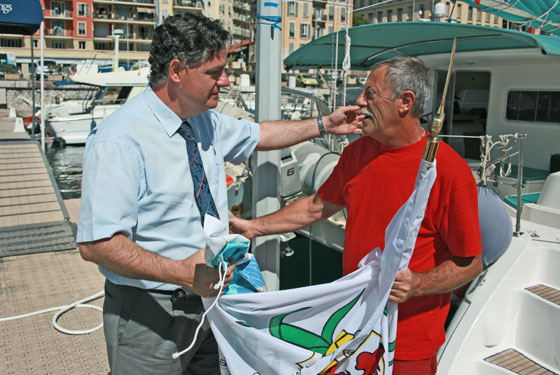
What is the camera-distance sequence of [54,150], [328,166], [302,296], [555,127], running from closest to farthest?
[302,296] → [328,166] → [555,127] → [54,150]

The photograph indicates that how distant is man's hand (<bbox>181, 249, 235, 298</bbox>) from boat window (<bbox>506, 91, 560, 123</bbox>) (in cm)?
646

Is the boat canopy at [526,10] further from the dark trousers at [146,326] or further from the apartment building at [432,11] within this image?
the dark trousers at [146,326]

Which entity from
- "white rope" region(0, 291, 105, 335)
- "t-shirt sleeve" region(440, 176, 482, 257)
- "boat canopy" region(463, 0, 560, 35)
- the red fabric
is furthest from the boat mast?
"boat canopy" region(463, 0, 560, 35)

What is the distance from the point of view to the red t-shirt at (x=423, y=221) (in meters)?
2.01

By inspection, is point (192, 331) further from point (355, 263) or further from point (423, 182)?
point (423, 182)

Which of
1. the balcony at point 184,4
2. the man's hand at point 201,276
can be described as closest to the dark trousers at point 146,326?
the man's hand at point 201,276

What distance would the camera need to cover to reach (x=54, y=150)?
2048 centimetres

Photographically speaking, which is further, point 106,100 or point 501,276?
point 106,100

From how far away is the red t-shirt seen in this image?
2010 mm

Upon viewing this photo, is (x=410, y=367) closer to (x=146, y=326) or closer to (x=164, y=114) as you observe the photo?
(x=146, y=326)

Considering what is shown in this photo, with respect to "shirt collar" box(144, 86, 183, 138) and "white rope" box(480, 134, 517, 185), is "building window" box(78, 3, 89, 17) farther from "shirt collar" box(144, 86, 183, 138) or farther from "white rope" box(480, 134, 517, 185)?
"shirt collar" box(144, 86, 183, 138)

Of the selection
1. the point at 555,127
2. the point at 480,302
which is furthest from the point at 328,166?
the point at 555,127

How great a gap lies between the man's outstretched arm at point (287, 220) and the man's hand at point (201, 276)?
2.74ft

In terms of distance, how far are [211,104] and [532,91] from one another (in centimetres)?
634
